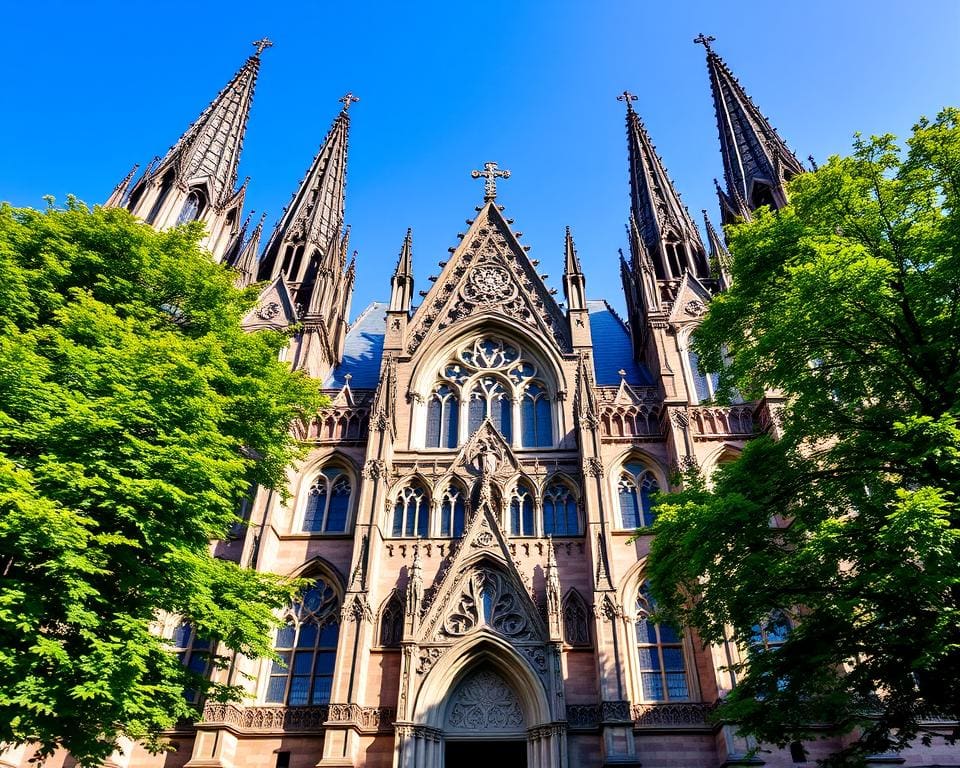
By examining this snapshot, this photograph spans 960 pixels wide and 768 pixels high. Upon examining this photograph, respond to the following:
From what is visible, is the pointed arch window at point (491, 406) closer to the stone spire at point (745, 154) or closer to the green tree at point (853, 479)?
the green tree at point (853, 479)

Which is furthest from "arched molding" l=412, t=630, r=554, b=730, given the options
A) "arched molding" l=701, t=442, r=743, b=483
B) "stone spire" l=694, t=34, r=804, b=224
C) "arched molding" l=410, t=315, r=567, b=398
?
"stone spire" l=694, t=34, r=804, b=224

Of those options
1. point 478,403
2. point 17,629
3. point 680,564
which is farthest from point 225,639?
point 478,403

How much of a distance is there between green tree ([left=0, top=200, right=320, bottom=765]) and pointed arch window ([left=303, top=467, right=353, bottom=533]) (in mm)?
7092

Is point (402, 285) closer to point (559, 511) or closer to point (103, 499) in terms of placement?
point (559, 511)

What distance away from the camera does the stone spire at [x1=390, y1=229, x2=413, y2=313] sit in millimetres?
27016

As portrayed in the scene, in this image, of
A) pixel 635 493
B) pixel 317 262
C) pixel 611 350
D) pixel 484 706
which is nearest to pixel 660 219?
pixel 611 350

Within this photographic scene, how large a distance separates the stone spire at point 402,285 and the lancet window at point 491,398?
3.18 metres

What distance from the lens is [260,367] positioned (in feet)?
52.5

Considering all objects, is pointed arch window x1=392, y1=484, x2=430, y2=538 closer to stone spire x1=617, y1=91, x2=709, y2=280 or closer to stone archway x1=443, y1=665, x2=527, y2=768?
stone archway x1=443, y1=665, x2=527, y2=768

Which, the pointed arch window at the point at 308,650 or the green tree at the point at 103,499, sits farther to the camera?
the pointed arch window at the point at 308,650

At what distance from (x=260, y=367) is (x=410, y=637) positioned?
8.73m

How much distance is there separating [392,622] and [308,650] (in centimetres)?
286

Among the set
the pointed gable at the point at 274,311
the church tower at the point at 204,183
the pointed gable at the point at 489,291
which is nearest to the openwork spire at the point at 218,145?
the church tower at the point at 204,183

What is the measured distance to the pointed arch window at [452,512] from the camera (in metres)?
21.4
